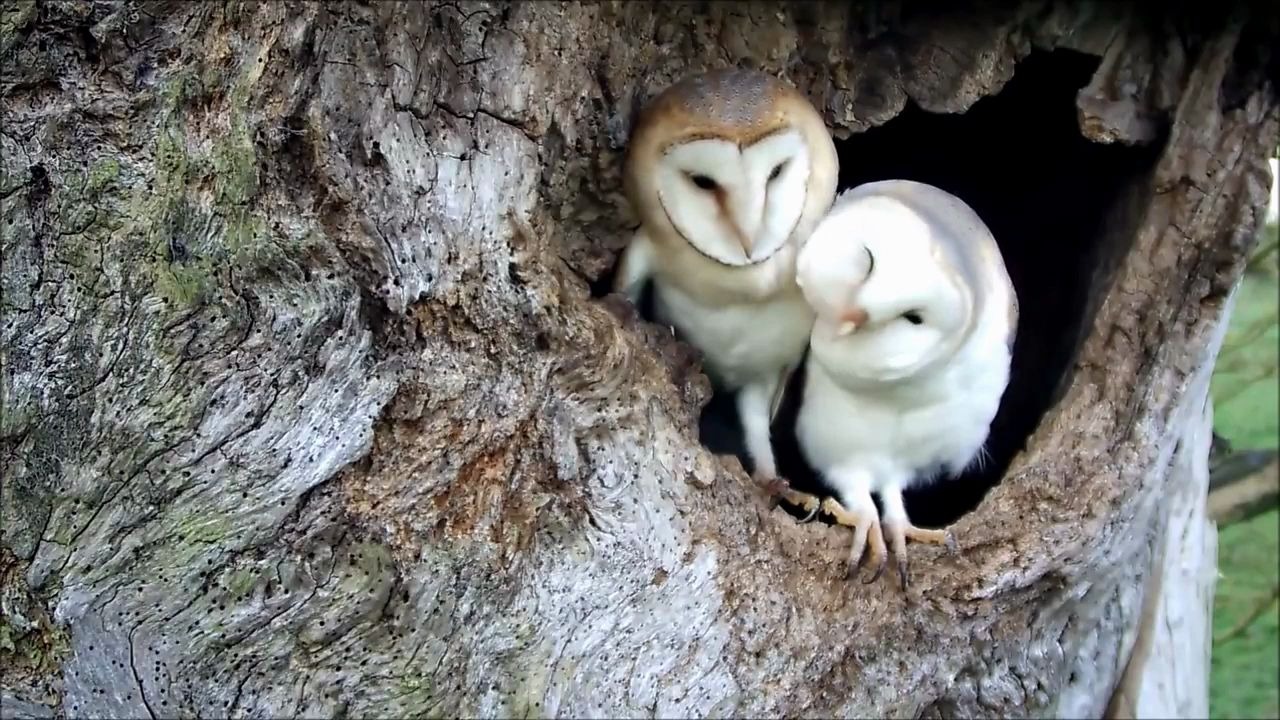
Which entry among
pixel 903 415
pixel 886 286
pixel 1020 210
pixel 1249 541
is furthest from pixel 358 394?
pixel 1249 541

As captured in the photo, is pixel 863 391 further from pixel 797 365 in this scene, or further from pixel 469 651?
pixel 469 651

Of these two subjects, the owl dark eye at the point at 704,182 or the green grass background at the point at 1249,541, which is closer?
the owl dark eye at the point at 704,182

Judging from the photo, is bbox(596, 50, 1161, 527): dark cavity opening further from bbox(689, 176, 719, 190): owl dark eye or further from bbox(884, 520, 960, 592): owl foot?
bbox(689, 176, 719, 190): owl dark eye

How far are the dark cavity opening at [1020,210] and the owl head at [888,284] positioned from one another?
0.29m

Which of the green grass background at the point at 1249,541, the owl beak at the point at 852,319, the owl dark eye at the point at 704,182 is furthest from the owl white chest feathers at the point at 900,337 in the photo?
the green grass background at the point at 1249,541

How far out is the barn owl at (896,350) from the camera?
125 centimetres

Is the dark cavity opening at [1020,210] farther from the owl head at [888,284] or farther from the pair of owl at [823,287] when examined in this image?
the owl head at [888,284]

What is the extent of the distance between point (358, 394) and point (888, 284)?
22.3 inches

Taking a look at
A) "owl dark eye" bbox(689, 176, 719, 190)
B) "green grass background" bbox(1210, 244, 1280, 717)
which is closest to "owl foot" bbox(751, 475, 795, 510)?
"owl dark eye" bbox(689, 176, 719, 190)

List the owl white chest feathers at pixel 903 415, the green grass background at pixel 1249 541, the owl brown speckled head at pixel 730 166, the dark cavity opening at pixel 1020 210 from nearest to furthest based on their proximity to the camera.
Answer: the owl brown speckled head at pixel 730 166 < the owl white chest feathers at pixel 903 415 < the dark cavity opening at pixel 1020 210 < the green grass background at pixel 1249 541

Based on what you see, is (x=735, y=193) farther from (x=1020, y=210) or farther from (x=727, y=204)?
(x=1020, y=210)

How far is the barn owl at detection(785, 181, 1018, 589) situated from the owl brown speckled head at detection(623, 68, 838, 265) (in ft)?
0.16

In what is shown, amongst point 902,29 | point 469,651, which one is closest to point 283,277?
point 469,651

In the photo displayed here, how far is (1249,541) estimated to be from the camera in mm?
3104
